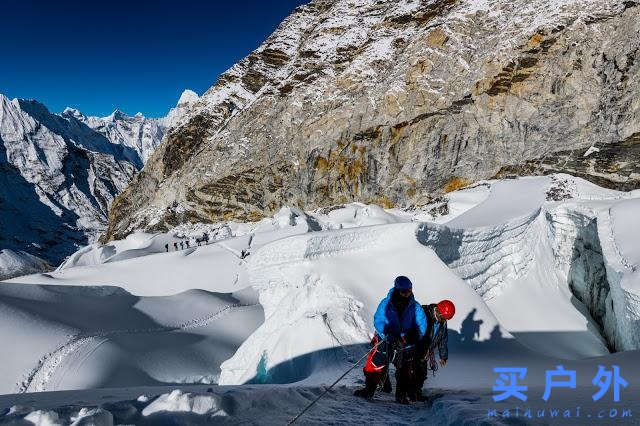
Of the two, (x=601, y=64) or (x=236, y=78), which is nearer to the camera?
(x=601, y=64)

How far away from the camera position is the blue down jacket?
4.30 meters

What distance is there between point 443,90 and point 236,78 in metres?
25.1

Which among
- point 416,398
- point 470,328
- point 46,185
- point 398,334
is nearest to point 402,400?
point 416,398

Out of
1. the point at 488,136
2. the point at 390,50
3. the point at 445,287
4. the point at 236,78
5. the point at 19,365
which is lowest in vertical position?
the point at 19,365

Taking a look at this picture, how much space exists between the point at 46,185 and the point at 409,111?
137 m

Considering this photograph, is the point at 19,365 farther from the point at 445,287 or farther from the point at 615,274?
the point at 615,274

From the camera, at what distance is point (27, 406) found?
9.95 feet

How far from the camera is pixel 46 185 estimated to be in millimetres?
130000

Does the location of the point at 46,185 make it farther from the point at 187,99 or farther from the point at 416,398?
the point at 416,398

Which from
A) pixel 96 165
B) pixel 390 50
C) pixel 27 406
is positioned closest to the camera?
pixel 27 406

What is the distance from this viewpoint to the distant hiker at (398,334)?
4.31m

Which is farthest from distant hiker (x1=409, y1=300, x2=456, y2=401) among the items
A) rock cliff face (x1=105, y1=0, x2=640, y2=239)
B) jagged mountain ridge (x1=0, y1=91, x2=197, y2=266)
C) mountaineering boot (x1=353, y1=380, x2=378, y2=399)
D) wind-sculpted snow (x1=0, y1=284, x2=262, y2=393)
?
jagged mountain ridge (x1=0, y1=91, x2=197, y2=266)

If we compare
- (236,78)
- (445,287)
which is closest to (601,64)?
(445,287)

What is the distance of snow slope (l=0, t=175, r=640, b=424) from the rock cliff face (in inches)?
450
